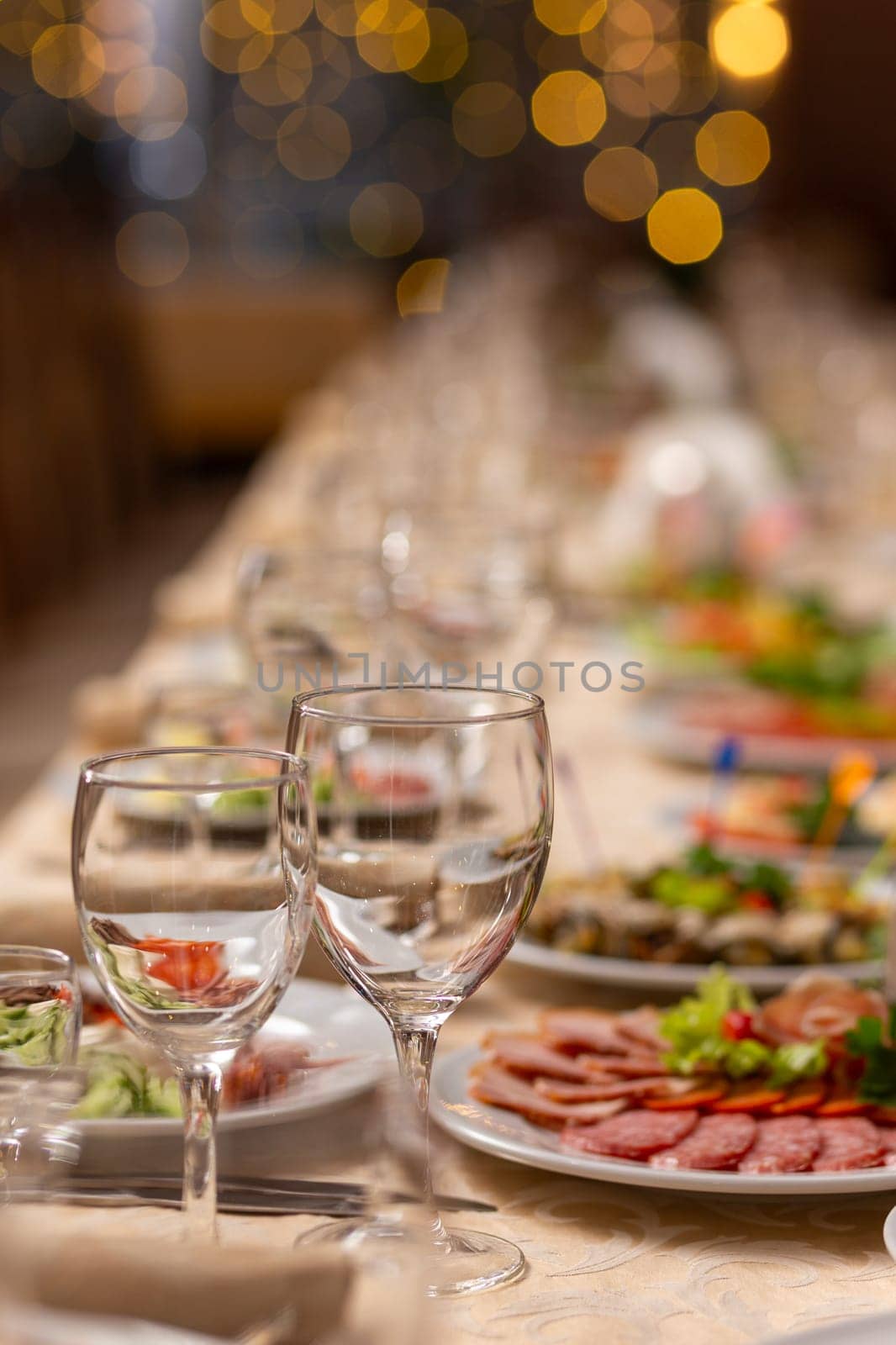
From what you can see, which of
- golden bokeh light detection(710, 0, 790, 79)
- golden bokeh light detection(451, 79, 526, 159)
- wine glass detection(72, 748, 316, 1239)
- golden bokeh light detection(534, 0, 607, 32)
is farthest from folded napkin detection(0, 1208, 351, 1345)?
golden bokeh light detection(534, 0, 607, 32)

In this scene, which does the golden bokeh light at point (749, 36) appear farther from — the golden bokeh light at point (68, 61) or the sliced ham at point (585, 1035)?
the sliced ham at point (585, 1035)

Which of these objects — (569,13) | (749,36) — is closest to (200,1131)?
(749,36)

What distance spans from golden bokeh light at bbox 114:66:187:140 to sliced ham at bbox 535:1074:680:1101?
956cm

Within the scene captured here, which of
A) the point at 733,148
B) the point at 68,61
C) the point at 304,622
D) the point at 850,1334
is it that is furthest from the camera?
the point at 733,148

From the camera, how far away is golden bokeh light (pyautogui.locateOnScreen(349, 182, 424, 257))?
1002 cm

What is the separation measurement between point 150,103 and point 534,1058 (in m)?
9.76

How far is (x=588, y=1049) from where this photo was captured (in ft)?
2.45

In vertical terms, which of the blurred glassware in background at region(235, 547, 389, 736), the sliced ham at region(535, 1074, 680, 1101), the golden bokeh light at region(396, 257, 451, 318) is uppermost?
the golden bokeh light at region(396, 257, 451, 318)

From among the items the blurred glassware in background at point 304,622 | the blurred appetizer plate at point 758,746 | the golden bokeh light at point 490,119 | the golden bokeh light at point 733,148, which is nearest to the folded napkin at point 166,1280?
the blurred glassware in background at point 304,622

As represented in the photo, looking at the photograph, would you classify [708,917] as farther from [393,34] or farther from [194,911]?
[393,34]

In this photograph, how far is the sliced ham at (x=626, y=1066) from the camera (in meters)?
0.72

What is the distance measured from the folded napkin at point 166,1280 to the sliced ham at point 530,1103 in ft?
0.96

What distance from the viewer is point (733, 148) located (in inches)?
409

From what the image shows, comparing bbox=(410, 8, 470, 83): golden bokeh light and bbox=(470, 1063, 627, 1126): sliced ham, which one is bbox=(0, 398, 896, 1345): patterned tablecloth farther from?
bbox=(410, 8, 470, 83): golden bokeh light
